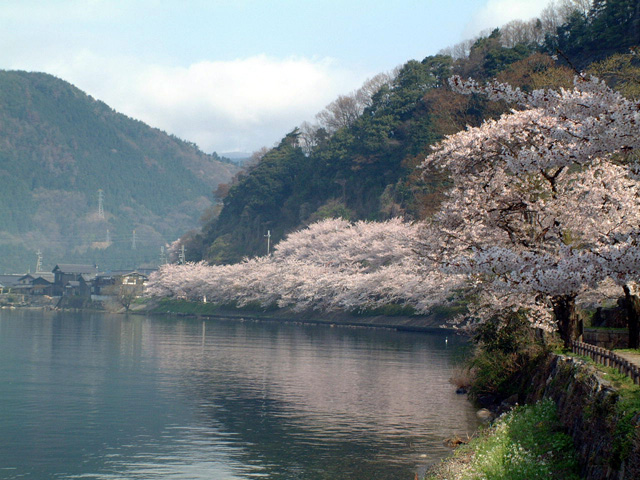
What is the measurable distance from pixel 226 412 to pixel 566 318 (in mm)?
11554

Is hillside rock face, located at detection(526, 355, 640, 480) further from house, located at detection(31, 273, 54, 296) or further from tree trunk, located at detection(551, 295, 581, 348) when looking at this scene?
house, located at detection(31, 273, 54, 296)

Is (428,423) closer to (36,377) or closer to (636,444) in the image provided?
(636,444)

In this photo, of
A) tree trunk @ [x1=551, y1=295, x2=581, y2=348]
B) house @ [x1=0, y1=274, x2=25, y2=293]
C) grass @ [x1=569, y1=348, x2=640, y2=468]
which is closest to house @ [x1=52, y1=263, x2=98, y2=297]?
house @ [x1=0, y1=274, x2=25, y2=293]

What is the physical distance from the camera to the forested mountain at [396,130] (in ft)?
201

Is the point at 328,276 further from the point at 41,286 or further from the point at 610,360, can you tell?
the point at 41,286

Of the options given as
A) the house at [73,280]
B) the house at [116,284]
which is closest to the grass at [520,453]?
the house at [116,284]

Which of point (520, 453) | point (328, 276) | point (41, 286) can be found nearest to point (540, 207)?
point (520, 453)

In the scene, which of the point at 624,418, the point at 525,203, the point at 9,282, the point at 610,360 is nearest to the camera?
the point at 624,418

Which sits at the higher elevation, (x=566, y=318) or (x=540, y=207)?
(x=540, y=207)

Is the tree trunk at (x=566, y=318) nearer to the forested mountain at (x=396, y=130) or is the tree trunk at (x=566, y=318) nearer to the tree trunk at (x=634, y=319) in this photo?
the tree trunk at (x=634, y=319)

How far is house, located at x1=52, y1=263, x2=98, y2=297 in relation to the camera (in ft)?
469

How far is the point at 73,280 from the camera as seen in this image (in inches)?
5984

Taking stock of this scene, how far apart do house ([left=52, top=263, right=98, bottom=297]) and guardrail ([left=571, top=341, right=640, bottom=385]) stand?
427ft

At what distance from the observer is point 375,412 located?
2514 cm
